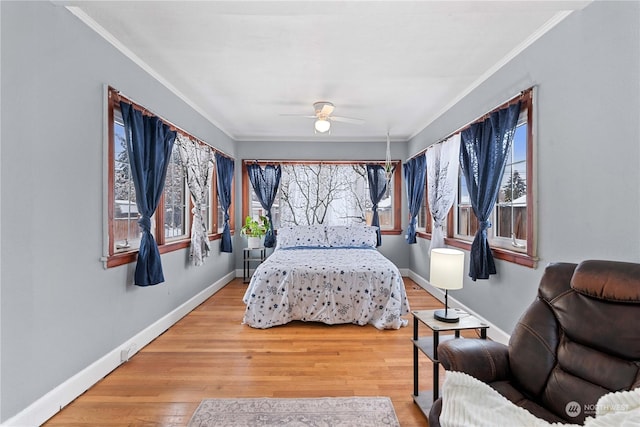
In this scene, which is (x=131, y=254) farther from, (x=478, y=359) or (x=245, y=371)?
(x=478, y=359)

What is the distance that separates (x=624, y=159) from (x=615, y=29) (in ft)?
2.42

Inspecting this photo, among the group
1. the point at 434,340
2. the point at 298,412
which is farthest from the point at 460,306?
the point at 298,412

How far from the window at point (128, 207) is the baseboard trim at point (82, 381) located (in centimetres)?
70

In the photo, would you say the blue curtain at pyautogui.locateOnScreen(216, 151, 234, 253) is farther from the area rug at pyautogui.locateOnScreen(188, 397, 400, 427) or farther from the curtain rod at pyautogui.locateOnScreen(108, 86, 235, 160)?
the area rug at pyautogui.locateOnScreen(188, 397, 400, 427)

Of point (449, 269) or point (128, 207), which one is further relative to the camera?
point (128, 207)

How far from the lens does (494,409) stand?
1.33m

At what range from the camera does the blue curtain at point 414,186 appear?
516 centimetres

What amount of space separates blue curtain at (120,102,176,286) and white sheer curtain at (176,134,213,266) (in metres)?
0.79

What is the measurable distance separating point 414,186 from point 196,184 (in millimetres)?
3361

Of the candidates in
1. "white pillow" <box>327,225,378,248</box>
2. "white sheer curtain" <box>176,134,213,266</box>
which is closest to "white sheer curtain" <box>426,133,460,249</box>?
"white pillow" <box>327,225,378,248</box>

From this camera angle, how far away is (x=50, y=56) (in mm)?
1989

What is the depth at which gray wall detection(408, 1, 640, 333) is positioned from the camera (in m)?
1.78

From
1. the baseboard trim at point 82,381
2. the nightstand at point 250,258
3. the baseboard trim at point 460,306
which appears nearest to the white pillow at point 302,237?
the nightstand at point 250,258

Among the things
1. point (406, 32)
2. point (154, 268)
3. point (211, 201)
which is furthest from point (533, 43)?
point (211, 201)
